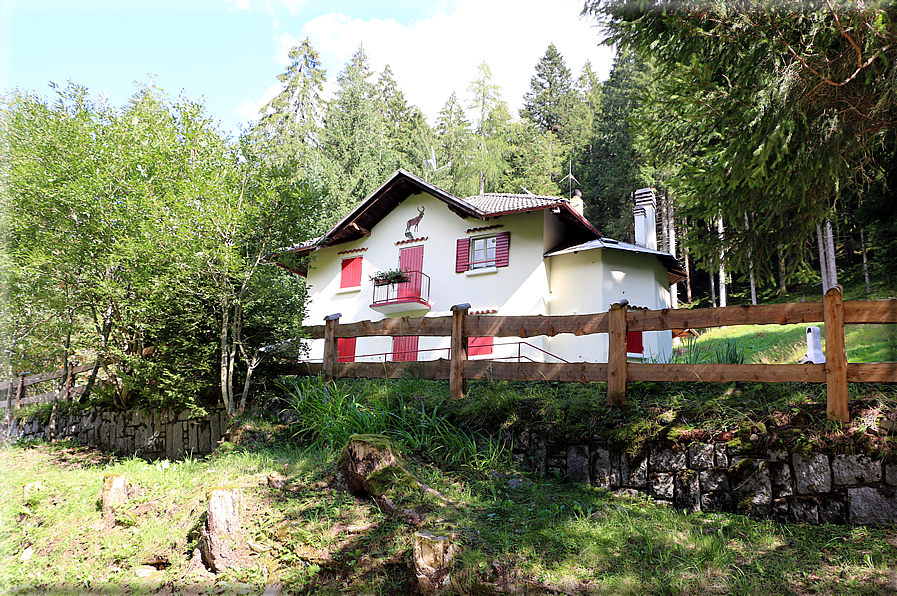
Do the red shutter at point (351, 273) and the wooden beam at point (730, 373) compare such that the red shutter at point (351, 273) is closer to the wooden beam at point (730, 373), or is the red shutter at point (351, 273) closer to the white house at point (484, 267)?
the white house at point (484, 267)

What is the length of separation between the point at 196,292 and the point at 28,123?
6.91m

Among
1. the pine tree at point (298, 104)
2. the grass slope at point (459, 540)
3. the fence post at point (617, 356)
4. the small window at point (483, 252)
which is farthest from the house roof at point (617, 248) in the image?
the pine tree at point (298, 104)

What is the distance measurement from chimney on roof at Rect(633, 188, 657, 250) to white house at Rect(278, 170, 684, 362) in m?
0.05

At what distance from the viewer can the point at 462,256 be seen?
678 inches

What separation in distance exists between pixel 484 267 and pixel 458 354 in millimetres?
9517

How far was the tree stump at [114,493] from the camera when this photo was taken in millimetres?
6152

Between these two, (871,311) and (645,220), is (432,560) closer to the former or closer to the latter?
(871,311)

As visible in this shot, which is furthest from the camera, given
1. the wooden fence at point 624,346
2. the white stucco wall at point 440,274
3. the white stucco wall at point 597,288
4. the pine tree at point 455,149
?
the pine tree at point 455,149

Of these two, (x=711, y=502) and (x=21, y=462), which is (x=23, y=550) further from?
(x=711, y=502)

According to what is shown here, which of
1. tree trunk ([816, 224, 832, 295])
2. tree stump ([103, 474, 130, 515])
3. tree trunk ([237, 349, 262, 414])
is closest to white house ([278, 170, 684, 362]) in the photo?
tree trunk ([237, 349, 262, 414])

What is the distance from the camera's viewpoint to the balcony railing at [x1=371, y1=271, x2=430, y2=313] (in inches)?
680

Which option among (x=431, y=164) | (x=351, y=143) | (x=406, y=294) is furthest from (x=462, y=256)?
(x=431, y=164)

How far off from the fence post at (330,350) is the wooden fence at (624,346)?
0.06 feet

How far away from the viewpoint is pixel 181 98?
1141 cm
